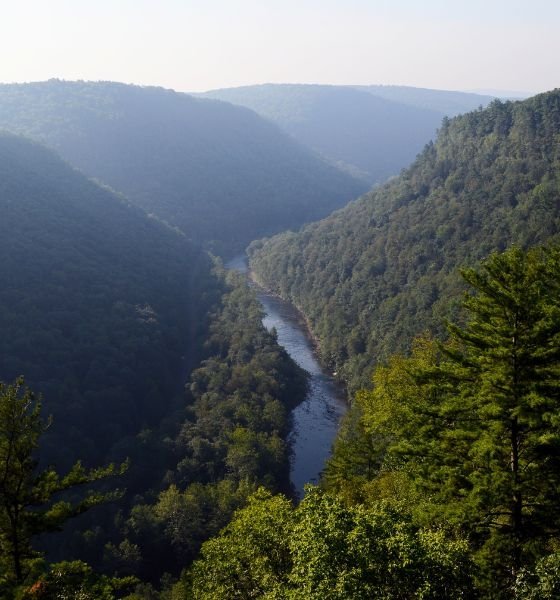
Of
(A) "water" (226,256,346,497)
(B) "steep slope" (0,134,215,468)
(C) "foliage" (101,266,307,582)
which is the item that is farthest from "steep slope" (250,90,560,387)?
(B) "steep slope" (0,134,215,468)

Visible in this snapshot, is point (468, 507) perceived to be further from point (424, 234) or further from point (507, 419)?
point (424, 234)

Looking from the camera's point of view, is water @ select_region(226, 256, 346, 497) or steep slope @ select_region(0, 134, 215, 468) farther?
steep slope @ select_region(0, 134, 215, 468)

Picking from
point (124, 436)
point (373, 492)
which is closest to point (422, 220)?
point (124, 436)

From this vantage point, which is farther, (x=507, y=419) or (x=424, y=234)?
(x=424, y=234)

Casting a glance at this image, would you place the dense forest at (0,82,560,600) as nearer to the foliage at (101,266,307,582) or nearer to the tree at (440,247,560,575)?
the tree at (440,247,560,575)

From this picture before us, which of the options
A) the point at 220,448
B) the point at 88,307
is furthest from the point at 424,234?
the point at 220,448

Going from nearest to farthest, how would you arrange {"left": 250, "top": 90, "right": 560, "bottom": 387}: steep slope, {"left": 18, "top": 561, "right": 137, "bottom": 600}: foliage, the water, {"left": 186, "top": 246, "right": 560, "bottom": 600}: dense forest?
{"left": 18, "top": 561, "right": 137, "bottom": 600}: foliage
{"left": 186, "top": 246, "right": 560, "bottom": 600}: dense forest
the water
{"left": 250, "top": 90, "right": 560, "bottom": 387}: steep slope

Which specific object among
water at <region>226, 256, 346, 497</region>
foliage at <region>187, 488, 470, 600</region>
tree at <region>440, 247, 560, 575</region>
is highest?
tree at <region>440, 247, 560, 575</region>
